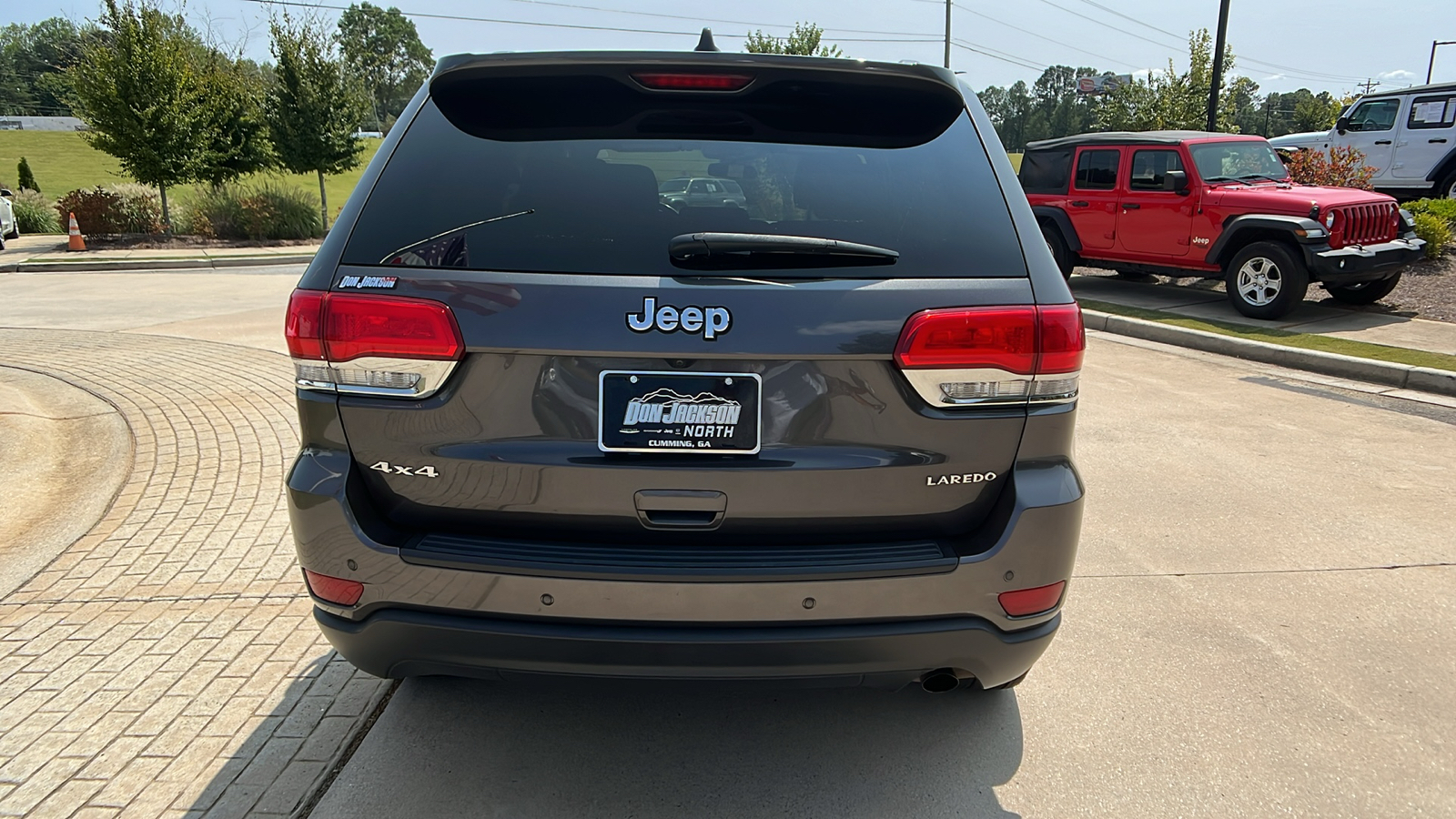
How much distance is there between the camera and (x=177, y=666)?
3.11 m

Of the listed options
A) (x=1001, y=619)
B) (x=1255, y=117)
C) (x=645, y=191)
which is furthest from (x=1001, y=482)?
(x=1255, y=117)

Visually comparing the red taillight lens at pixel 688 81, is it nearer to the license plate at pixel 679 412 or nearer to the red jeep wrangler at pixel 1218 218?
the license plate at pixel 679 412

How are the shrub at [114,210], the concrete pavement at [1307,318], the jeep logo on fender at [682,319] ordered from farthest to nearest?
the shrub at [114,210] < the concrete pavement at [1307,318] < the jeep logo on fender at [682,319]

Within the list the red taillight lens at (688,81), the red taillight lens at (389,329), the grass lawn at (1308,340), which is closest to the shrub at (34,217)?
the grass lawn at (1308,340)

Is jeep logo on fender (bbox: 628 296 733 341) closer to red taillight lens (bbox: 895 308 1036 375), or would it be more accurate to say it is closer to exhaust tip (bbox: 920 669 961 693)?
red taillight lens (bbox: 895 308 1036 375)

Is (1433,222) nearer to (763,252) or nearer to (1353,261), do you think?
(1353,261)

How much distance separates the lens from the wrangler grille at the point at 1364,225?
9.50 meters

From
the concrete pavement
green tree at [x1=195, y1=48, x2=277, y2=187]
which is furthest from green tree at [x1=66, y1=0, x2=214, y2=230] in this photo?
the concrete pavement

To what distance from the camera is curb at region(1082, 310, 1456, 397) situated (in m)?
7.37

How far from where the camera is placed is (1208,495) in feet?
16.3

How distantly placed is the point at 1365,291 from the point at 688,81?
11181 millimetres

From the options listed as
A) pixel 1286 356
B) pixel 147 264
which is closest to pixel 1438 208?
pixel 1286 356

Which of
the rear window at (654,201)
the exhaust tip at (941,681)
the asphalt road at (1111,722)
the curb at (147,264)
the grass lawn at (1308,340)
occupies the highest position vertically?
the rear window at (654,201)

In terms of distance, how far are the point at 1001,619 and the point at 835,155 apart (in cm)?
124
